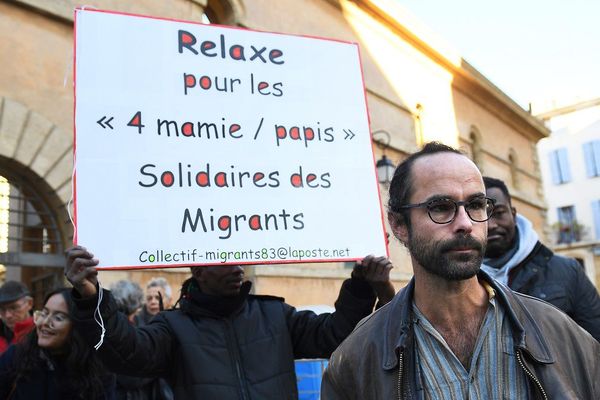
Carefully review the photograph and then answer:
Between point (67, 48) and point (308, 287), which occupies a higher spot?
point (67, 48)

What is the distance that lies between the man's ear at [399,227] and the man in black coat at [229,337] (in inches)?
22.4

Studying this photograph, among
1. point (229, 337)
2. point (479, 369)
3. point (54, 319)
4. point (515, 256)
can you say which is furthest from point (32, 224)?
point (479, 369)

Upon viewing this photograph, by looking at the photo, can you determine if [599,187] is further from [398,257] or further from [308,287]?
[308,287]

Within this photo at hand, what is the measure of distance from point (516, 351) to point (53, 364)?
2.52m

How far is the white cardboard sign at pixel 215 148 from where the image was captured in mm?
2459

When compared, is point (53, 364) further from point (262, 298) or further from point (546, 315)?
Answer: point (546, 315)

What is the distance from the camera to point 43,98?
712cm

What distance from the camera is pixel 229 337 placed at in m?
2.58

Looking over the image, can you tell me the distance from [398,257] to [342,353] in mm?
11357

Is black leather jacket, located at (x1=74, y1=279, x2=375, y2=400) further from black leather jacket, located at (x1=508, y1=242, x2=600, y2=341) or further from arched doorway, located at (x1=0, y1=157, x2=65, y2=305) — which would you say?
arched doorway, located at (x1=0, y1=157, x2=65, y2=305)

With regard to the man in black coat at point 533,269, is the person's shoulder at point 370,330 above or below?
below

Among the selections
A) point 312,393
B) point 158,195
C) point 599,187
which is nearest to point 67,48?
point 312,393

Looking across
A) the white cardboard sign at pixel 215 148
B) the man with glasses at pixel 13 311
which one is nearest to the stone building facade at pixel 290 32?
the white cardboard sign at pixel 215 148

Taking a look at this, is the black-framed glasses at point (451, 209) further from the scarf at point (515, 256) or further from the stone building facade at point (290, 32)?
the stone building facade at point (290, 32)
